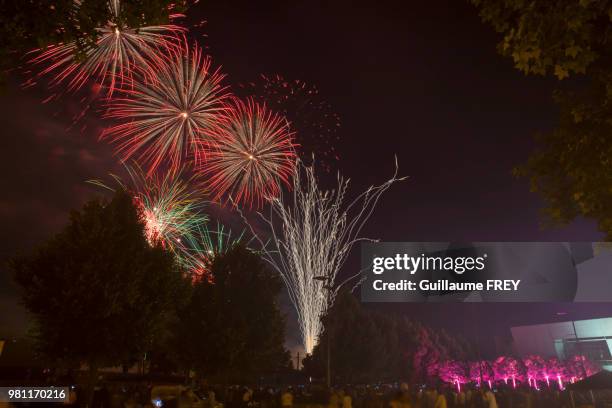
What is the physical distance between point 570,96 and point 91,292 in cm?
1653

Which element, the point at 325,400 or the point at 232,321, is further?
the point at 232,321

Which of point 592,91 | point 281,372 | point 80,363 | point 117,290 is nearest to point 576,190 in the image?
point 592,91

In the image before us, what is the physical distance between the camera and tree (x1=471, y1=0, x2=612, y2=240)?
7.37 m

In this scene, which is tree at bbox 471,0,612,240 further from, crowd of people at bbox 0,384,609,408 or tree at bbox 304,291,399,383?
tree at bbox 304,291,399,383

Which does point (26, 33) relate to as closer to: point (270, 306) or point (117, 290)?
point (117, 290)

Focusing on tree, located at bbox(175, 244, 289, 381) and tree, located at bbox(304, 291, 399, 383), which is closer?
tree, located at bbox(175, 244, 289, 381)

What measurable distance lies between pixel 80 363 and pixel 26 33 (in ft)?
47.4

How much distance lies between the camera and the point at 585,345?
73000 mm

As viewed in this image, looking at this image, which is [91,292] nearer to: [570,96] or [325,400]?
[325,400]

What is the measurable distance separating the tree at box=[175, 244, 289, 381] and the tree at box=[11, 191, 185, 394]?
9002 millimetres

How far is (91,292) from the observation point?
18.1 meters

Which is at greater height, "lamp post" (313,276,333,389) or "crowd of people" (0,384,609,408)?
"lamp post" (313,276,333,389)

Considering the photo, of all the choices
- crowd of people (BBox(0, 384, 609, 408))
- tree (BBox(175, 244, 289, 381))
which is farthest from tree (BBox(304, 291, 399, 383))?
crowd of people (BBox(0, 384, 609, 408))

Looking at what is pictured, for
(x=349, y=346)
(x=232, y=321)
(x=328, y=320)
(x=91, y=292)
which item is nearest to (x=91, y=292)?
(x=91, y=292)
